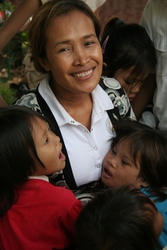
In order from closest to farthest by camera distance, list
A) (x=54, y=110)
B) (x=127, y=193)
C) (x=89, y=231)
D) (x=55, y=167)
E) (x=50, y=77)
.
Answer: (x=89, y=231), (x=127, y=193), (x=55, y=167), (x=54, y=110), (x=50, y=77)

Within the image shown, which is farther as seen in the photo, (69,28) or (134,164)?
(134,164)

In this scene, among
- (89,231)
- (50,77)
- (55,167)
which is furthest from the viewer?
(50,77)

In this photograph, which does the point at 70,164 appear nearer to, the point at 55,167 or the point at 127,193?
the point at 55,167

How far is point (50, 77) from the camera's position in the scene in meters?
2.08

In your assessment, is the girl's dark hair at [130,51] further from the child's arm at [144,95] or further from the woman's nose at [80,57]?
the woman's nose at [80,57]

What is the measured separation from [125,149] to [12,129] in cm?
69

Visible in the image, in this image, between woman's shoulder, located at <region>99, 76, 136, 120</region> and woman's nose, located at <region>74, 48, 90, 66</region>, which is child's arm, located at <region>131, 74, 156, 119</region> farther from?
woman's nose, located at <region>74, 48, 90, 66</region>

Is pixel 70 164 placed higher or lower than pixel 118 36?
lower

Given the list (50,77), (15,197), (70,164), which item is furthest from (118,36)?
(15,197)

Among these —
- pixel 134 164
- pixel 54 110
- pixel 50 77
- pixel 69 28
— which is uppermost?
pixel 69 28

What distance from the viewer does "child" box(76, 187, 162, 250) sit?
1.33 meters

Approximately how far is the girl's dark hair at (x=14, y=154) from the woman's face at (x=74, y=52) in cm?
37

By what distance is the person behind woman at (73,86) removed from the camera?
1820 millimetres

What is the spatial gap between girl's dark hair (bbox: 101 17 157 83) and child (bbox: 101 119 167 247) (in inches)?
21.5
